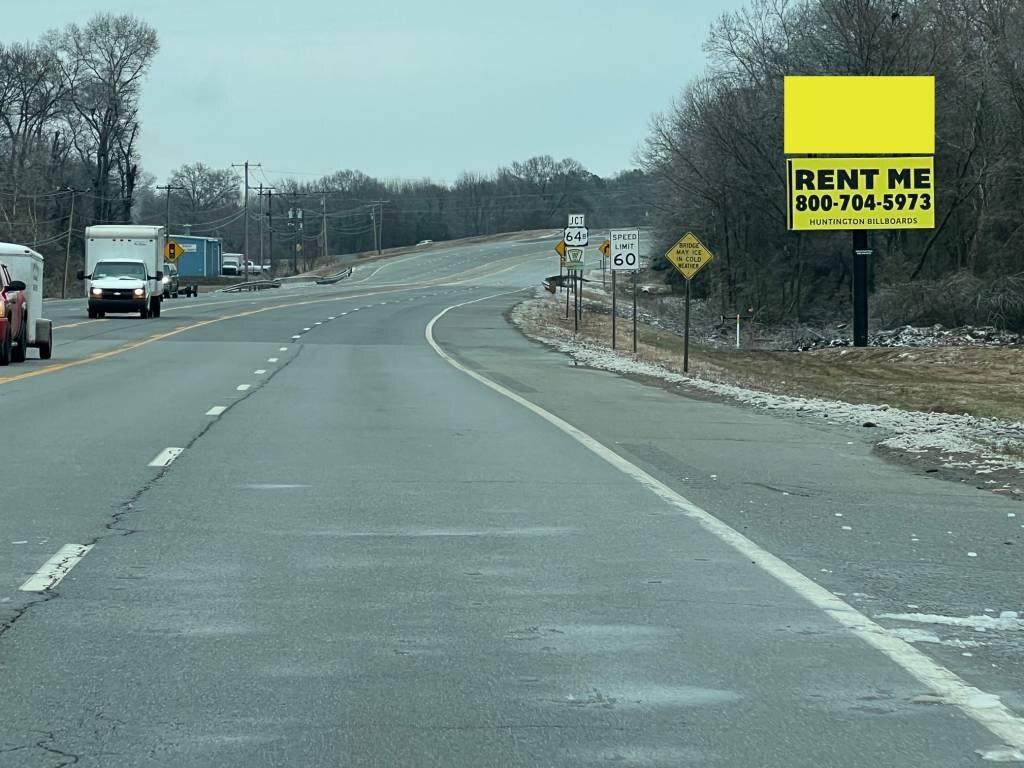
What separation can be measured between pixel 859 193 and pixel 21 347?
25.4m

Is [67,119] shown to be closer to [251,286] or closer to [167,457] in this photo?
[251,286]

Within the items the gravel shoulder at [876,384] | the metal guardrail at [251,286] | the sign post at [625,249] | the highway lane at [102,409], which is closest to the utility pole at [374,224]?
the metal guardrail at [251,286]

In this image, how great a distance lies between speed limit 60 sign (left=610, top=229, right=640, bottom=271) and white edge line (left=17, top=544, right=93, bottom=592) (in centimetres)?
2901

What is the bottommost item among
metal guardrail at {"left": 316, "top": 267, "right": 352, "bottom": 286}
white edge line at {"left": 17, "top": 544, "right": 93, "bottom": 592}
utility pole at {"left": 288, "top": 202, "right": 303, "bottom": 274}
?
white edge line at {"left": 17, "top": 544, "right": 93, "bottom": 592}

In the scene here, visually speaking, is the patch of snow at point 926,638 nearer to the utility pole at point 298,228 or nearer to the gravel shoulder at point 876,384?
the gravel shoulder at point 876,384

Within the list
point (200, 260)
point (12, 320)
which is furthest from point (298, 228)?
A: point (12, 320)

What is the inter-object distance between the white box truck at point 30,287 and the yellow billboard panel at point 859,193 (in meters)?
22.7

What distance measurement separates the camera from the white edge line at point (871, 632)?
5.43 m

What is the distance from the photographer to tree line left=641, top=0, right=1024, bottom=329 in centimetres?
5253

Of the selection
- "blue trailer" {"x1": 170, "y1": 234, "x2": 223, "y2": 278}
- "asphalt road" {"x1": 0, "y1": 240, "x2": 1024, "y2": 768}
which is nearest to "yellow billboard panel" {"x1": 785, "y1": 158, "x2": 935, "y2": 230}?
"asphalt road" {"x1": 0, "y1": 240, "x2": 1024, "y2": 768}

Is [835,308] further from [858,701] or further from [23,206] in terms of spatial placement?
[858,701]

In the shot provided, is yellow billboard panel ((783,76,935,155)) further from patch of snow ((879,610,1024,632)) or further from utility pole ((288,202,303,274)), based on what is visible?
utility pole ((288,202,303,274))

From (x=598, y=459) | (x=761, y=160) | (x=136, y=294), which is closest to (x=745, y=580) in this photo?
(x=598, y=459)

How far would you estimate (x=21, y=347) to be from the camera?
95.0 feet
